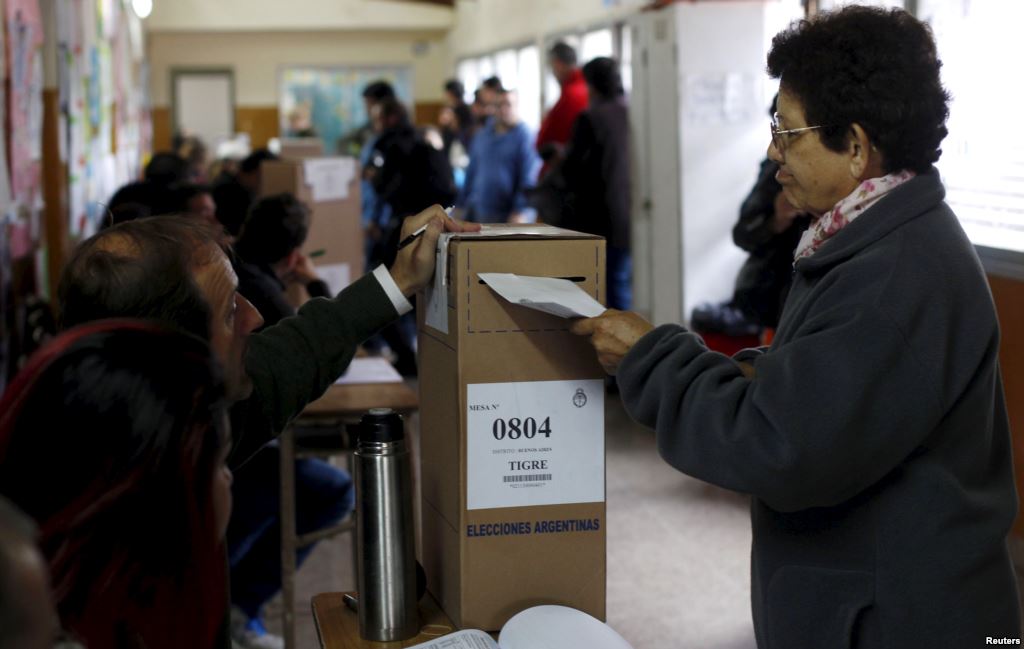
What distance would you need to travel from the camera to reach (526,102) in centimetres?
1014

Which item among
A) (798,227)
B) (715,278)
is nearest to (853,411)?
(798,227)

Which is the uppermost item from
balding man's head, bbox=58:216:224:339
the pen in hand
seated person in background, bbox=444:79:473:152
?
seated person in background, bbox=444:79:473:152

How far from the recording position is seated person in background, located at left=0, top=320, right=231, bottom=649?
0.89 meters

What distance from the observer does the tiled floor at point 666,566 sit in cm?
316

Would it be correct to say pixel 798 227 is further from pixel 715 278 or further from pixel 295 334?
pixel 715 278

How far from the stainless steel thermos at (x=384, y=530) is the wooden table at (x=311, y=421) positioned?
54.1 inches

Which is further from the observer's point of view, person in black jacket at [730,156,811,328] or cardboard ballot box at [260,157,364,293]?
cardboard ballot box at [260,157,364,293]

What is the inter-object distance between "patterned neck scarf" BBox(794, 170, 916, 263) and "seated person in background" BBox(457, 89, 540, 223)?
600 centimetres

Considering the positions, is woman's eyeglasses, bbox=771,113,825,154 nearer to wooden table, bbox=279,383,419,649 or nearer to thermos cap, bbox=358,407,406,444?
thermos cap, bbox=358,407,406,444

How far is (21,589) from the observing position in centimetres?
61

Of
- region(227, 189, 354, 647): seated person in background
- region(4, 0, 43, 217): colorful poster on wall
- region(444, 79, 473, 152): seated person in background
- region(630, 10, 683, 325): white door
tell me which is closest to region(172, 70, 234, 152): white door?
region(444, 79, 473, 152): seated person in background

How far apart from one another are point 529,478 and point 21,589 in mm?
855

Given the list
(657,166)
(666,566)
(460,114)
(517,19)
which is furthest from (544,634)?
(517,19)

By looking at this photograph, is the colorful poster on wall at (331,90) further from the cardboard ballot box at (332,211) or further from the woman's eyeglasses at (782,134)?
the woman's eyeglasses at (782,134)
